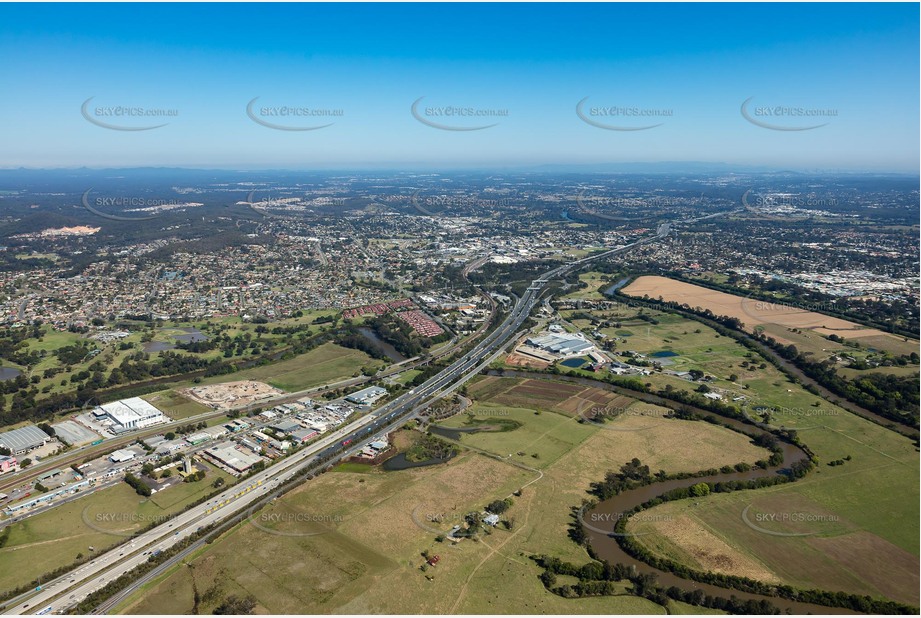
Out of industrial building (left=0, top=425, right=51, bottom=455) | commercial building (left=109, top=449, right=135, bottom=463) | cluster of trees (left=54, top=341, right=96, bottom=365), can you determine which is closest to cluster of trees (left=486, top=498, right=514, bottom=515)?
commercial building (left=109, top=449, right=135, bottom=463)

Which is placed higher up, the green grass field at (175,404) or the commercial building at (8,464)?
the commercial building at (8,464)

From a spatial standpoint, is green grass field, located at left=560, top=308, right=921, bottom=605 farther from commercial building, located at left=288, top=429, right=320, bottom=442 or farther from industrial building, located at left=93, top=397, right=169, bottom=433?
industrial building, located at left=93, top=397, right=169, bottom=433

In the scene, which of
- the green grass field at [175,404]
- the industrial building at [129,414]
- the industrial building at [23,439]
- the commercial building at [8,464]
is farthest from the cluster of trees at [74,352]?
the commercial building at [8,464]

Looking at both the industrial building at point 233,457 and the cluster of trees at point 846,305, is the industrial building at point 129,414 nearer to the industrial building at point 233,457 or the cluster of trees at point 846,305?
the industrial building at point 233,457

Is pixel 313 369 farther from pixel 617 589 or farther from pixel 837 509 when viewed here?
pixel 837 509

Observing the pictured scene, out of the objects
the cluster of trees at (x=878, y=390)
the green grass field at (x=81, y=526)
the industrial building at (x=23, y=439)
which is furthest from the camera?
the cluster of trees at (x=878, y=390)

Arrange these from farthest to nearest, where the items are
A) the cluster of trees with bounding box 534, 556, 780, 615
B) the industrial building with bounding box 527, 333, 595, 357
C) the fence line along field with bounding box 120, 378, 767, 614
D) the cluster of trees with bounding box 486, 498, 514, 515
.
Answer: the industrial building with bounding box 527, 333, 595, 357, the cluster of trees with bounding box 486, 498, 514, 515, the fence line along field with bounding box 120, 378, 767, 614, the cluster of trees with bounding box 534, 556, 780, 615

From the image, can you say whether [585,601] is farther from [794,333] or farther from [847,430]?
[794,333]
